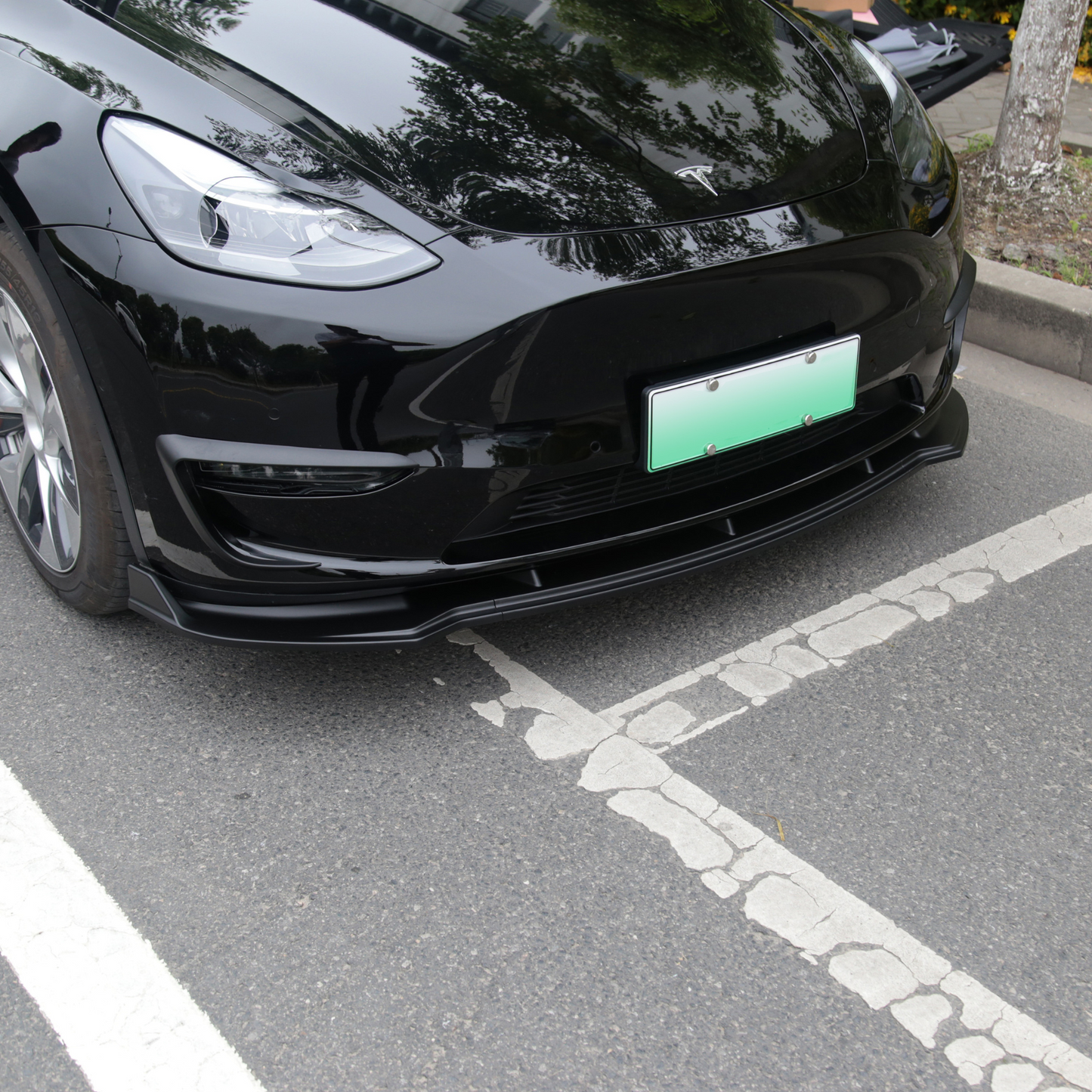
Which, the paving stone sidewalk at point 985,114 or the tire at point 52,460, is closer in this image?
the tire at point 52,460

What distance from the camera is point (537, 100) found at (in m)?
1.99

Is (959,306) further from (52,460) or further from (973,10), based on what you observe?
(973,10)

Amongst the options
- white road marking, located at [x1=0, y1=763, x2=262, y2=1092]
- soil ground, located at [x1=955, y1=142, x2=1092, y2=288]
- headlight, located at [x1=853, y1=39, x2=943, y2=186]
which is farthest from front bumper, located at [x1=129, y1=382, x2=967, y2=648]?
soil ground, located at [x1=955, y1=142, x2=1092, y2=288]

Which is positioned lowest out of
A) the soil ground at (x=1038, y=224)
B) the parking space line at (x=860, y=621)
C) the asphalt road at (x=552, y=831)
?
the asphalt road at (x=552, y=831)

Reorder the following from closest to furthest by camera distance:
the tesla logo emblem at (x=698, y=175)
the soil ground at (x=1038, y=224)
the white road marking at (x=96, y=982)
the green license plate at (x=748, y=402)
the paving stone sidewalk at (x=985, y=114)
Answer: the white road marking at (x=96, y=982) < the green license plate at (x=748, y=402) < the tesla logo emblem at (x=698, y=175) < the soil ground at (x=1038, y=224) < the paving stone sidewalk at (x=985, y=114)

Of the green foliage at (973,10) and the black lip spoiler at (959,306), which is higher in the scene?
the green foliage at (973,10)

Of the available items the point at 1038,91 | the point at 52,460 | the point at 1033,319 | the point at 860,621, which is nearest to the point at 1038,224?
the point at 1038,91

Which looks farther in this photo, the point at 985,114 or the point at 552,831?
the point at 985,114

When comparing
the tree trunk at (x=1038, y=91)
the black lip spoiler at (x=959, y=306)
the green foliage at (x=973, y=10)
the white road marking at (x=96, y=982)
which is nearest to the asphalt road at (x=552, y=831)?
the white road marking at (x=96, y=982)

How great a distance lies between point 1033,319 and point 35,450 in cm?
292

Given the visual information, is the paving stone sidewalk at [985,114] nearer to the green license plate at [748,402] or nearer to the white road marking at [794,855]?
the white road marking at [794,855]

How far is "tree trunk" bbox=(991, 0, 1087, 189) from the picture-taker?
Answer: 392 centimetres

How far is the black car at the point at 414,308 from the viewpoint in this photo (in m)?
1.68

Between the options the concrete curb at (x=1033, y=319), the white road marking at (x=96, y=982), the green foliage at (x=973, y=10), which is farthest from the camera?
the green foliage at (x=973, y=10)
